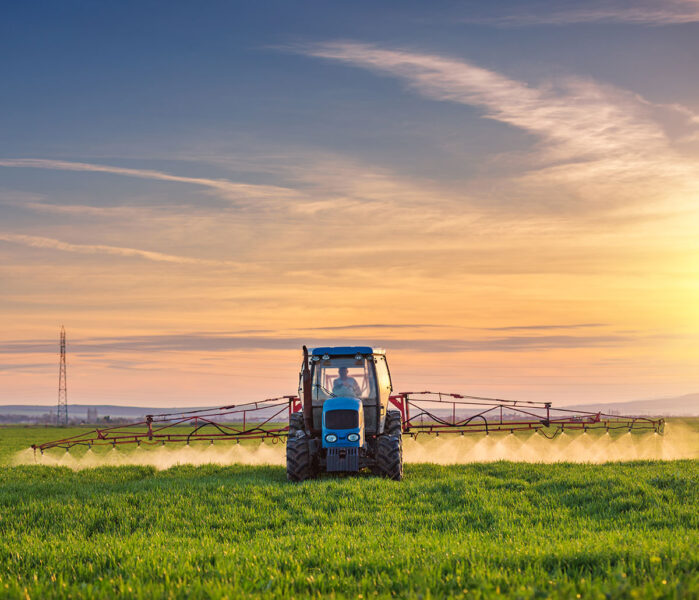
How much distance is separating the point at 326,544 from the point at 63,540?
5.19 m

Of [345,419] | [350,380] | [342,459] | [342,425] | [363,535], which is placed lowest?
[363,535]

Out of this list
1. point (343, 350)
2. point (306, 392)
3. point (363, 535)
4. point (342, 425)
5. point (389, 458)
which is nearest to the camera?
point (363, 535)

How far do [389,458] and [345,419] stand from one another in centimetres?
171

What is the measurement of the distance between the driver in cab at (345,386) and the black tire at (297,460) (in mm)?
1999

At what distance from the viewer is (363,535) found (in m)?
11.6

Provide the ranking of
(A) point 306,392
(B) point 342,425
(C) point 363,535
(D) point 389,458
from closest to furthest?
1. (C) point 363,535
2. (A) point 306,392
3. (B) point 342,425
4. (D) point 389,458

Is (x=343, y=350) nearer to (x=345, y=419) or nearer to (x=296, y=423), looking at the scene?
(x=345, y=419)

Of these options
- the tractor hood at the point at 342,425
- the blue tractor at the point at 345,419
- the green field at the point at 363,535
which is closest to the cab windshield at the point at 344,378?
the blue tractor at the point at 345,419

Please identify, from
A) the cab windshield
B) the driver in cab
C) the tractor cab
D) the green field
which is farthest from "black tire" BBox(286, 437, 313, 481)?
the driver in cab

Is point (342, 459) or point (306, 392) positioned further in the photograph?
point (342, 459)

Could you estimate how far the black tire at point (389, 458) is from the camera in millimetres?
19547

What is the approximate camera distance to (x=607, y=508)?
14492mm

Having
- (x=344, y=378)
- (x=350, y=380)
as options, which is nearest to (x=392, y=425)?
(x=350, y=380)

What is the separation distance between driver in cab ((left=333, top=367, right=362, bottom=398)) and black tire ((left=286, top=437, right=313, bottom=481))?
2.00 m
